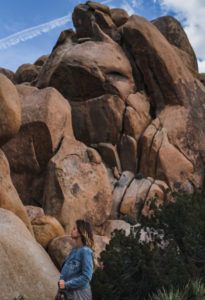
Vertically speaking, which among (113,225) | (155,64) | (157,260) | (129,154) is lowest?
(113,225)

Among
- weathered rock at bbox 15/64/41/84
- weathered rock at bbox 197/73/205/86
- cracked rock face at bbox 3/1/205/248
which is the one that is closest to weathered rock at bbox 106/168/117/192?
cracked rock face at bbox 3/1/205/248

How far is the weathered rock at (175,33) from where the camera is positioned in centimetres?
3425

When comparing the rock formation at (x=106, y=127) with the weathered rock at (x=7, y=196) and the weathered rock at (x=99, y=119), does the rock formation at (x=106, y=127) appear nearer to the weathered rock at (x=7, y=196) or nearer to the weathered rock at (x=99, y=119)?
the weathered rock at (x=99, y=119)

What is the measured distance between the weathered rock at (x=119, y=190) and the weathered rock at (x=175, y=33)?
16.3 m

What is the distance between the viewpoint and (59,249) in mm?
12719

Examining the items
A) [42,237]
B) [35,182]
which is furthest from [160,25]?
[42,237]

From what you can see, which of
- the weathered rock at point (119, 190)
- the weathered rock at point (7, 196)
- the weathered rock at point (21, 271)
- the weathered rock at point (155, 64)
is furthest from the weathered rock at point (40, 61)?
the weathered rock at point (21, 271)

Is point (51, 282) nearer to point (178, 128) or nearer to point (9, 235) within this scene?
point (9, 235)

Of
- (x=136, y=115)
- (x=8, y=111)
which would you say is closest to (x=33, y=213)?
(x=8, y=111)

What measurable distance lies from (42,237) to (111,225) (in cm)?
771

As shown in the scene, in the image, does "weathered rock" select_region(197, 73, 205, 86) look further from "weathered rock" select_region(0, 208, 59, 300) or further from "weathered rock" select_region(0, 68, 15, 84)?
"weathered rock" select_region(0, 208, 59, 300)

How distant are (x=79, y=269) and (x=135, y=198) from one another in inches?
722

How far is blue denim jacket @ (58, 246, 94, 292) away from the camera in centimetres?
474

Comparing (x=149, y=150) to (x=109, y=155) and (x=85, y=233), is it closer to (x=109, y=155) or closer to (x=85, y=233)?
(x=109, y=155)
